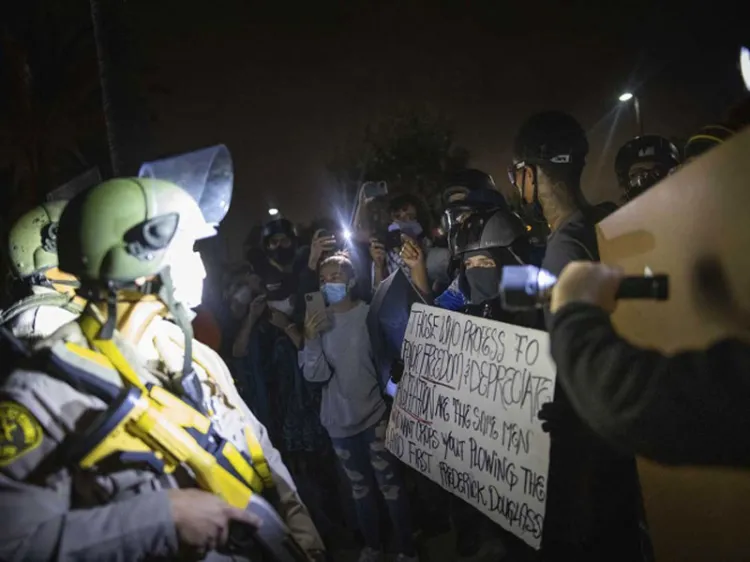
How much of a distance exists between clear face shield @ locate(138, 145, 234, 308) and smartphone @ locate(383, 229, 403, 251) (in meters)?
2.21

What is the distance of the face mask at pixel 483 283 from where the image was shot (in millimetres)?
3822

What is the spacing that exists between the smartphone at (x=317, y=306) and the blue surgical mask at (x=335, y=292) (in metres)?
0.08

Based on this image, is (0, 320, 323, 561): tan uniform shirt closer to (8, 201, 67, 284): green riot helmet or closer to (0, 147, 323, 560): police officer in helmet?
(0, 147, 323, 560): police officer in helmet

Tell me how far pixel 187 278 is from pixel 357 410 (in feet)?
8.35

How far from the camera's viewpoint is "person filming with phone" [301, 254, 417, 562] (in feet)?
15.3

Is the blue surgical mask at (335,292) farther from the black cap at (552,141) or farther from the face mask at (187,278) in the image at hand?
the face mask at (187,278)

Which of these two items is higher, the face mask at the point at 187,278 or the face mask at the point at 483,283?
the face mask at the point at 187,278

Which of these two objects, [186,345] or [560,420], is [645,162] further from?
[186,345]

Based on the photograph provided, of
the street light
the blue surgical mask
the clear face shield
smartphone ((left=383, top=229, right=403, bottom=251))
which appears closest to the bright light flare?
the clear face shield

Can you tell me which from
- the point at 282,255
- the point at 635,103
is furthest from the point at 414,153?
the point at 282,255

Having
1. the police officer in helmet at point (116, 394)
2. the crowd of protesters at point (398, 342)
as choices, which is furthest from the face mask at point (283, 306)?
the police officer in helmet at point (116, 394)

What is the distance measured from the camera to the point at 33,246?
4.48 m

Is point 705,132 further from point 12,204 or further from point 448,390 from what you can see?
point 12,204

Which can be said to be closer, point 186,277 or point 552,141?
point 186,277
